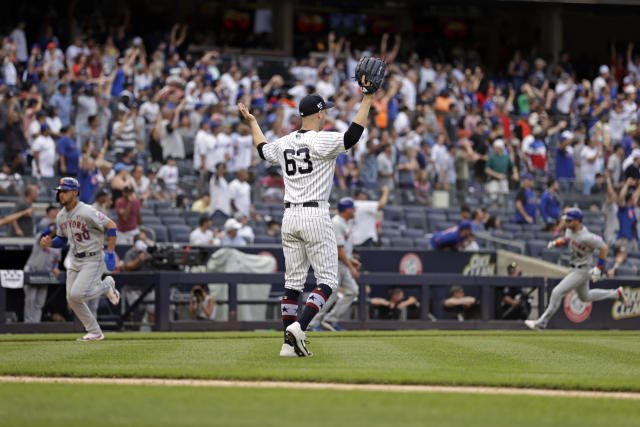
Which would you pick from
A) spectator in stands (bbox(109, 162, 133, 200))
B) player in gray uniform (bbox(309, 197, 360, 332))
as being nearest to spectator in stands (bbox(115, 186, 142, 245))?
spectator in stands (bbox(109, 162, 133, 200))

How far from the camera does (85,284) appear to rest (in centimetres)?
1188

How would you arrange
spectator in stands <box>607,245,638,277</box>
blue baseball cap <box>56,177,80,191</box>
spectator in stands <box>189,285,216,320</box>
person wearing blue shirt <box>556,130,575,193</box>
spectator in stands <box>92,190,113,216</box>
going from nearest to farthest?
1. blue baseball cap <box>56,177,80,191</box>
2. spectator in stands <box>189,285,216,320</box>
3. spectator in stands <box>92,190,113,216</box>
4. spectator in stands <box>607,245,638,277</box>
5. person wearing blue shirt <box>556,130,575,193</box>

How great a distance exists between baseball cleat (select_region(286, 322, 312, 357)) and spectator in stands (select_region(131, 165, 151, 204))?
10.2 metres

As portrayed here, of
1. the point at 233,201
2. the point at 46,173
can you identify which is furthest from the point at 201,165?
the point at 46,173

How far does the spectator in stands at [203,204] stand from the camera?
19.2m

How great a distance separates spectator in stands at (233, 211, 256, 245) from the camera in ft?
60.5

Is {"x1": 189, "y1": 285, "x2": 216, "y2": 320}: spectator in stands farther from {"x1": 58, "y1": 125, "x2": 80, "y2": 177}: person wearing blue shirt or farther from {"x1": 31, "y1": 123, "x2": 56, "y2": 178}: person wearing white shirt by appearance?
{"x1": 31, "y1": 123, "x2": 56, "y2": 178}: person wearing white shirt

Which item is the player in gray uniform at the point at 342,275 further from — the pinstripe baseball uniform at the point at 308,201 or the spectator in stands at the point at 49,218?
the pinstripe baseball uniform at the point at 308,201

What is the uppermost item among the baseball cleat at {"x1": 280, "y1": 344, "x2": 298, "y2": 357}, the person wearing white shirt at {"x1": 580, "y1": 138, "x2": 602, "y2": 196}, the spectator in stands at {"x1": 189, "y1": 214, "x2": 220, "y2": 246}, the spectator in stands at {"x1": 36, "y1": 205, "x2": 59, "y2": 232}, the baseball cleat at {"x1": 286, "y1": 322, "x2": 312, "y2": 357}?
the person wearing white shirt at {"x1": 580, "y1": 138, "x2": 602, "y2": 196}

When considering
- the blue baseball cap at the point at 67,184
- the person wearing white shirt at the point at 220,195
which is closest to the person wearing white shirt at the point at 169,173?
the person wearing white shirt at the point at 220,195

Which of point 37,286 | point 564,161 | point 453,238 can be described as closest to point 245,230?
point 453,238

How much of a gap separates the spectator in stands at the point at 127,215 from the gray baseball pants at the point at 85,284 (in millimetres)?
5015

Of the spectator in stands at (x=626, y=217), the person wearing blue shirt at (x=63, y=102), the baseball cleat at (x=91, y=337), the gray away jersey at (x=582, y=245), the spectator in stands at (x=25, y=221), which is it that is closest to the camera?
the baseball cleat at (x=91, y=337)

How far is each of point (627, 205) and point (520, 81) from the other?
8467mm
